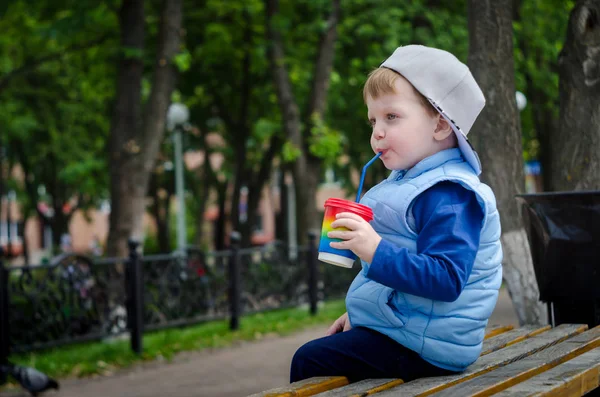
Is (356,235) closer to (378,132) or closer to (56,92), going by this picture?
(378,132)

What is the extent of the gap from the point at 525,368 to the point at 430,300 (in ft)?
1.77

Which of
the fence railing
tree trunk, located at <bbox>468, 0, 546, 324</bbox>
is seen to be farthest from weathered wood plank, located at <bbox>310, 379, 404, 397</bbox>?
the fence railing

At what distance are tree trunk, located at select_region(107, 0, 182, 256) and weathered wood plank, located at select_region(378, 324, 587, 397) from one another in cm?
933

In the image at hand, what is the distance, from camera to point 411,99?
9.58 ft

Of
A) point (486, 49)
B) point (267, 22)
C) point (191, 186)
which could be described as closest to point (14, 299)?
point (486, 49)

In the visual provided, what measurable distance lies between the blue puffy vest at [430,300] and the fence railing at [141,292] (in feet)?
22.7

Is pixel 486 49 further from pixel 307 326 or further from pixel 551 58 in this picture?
pixel 551 58

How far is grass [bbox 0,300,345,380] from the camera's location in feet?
32.0

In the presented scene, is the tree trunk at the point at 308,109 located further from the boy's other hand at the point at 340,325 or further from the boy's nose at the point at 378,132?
the boy's nose at the point at 378,132

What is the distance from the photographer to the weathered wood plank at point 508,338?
12.1 feet

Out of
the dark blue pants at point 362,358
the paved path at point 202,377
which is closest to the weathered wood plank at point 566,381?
the dark blue pants at point 362,358

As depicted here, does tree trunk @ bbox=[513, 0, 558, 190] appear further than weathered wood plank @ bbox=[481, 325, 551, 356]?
Yes

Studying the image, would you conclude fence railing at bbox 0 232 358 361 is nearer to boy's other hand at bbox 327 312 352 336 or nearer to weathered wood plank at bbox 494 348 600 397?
boy's other hand at bbox 327 312 352 336

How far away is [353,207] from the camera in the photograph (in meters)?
2.67
